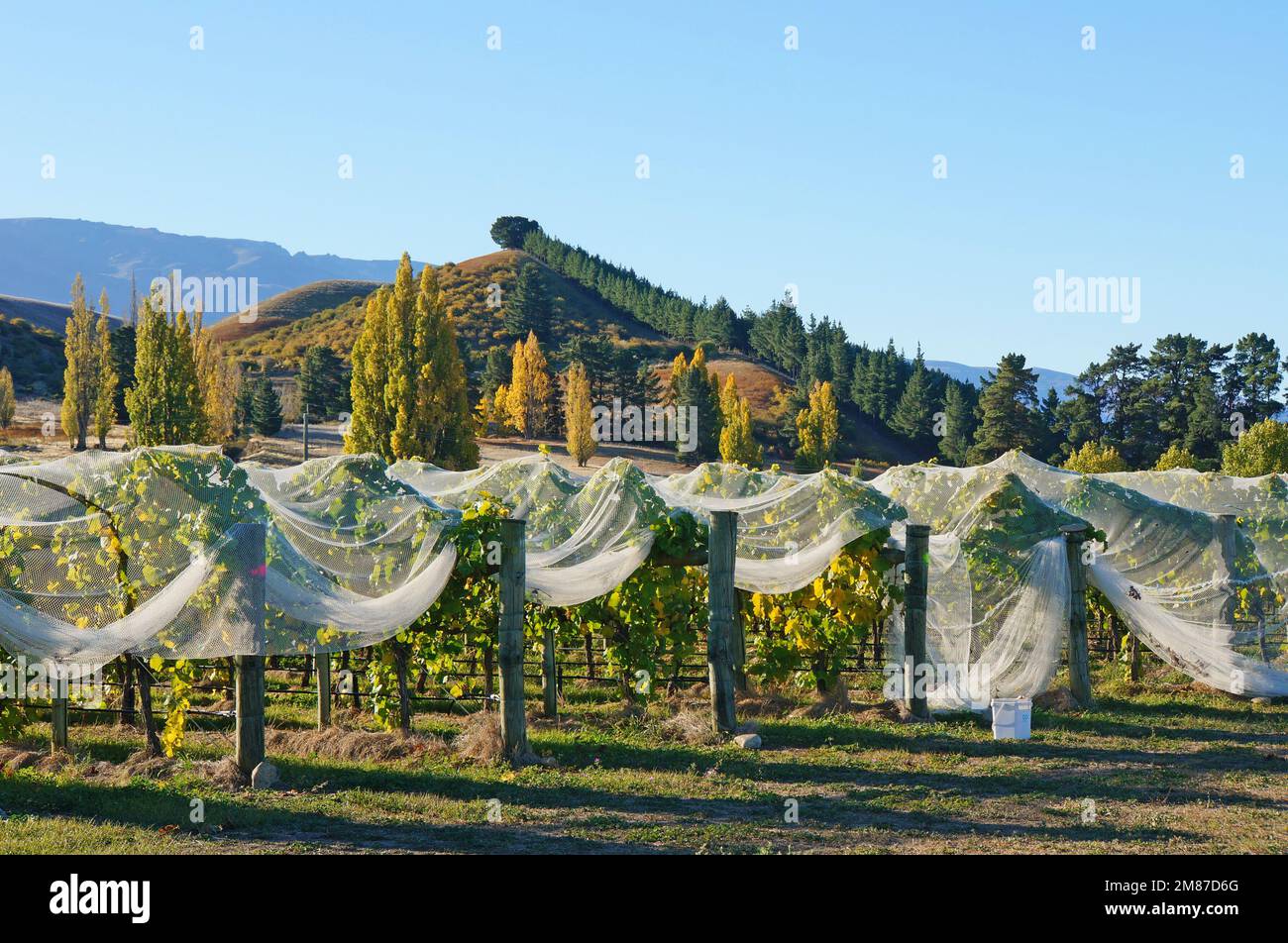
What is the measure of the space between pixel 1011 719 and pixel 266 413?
54868 mm

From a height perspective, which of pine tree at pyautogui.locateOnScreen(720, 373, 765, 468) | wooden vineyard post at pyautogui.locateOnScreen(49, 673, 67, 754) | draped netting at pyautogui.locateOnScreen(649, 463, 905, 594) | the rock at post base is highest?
pine tree at pyautogui.locateOnScreen(720, 373, 765, 468)

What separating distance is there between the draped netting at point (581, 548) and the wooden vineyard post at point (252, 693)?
0.11 ft

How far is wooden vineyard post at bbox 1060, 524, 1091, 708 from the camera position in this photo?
13.9m

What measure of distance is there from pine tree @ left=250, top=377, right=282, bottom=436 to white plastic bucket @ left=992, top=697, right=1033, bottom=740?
54.6 m

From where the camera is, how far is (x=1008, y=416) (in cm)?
6819

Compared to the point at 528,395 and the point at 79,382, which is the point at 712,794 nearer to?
the point at 79,382

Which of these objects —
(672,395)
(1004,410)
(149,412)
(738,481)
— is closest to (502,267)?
(672,395)

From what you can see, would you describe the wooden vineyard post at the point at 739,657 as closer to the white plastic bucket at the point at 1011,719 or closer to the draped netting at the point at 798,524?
the draped netting at the point at 798,524

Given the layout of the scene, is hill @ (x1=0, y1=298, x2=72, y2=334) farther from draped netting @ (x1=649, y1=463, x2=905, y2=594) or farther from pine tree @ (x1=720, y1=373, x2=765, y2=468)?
draped netting @ (x1=649, y1=463, x2=905, y2=594)

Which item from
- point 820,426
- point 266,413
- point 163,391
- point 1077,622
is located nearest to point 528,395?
point 266,413

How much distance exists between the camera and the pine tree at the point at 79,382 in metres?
55.8

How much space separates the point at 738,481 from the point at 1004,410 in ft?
181

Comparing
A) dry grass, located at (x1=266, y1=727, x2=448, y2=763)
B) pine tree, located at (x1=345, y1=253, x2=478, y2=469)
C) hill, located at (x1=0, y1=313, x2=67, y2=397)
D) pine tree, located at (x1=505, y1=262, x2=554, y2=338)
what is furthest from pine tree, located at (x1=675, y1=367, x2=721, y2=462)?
dry grass, located at (x1=266, y1=727, x2=448, y2=763)
